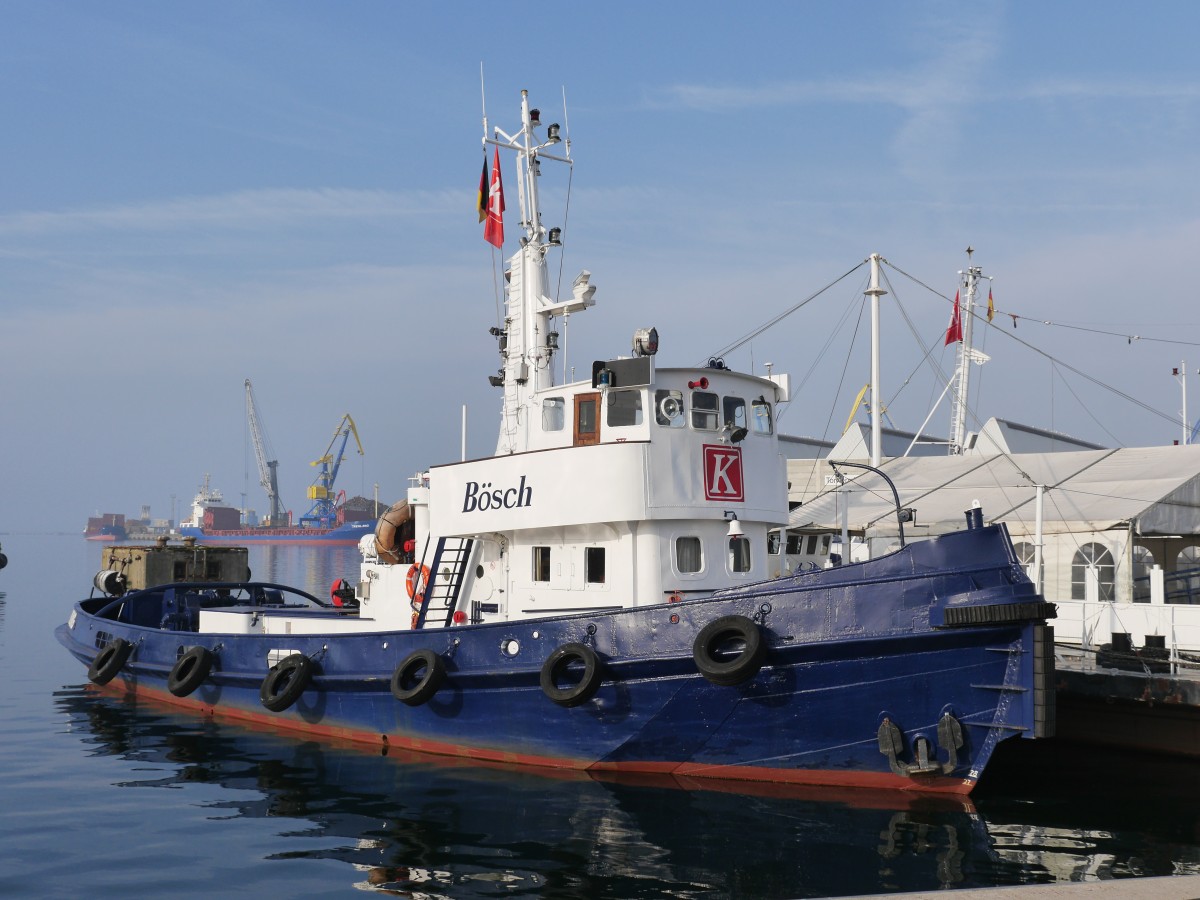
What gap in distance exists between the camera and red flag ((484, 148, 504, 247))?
1482 centimetres

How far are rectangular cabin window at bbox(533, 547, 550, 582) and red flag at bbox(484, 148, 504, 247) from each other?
4.68 metres

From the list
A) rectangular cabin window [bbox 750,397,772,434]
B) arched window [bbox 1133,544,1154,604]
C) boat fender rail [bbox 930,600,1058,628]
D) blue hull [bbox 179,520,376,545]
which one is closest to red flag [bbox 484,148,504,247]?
rectangular cabin window [bbox 750,397,772,434]

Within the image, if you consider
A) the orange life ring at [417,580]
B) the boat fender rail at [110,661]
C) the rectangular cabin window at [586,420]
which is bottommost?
the boat fender rail at [110,661]

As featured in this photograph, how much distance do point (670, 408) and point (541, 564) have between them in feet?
7.96

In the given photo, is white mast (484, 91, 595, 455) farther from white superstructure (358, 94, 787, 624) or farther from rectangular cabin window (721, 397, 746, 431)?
rectangular cabin window (721, 397, 746, 431)

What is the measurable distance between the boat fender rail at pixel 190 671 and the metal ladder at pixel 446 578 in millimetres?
3788

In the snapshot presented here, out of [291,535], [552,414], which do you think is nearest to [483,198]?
[552,414]

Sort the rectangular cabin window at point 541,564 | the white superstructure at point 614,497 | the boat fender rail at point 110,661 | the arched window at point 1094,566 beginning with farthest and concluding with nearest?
the arched window at point 1094,566 < the boat fender rail at point 110,661 < the rectangular cabin window at point 541,564 < the white superstructure at point 614,497

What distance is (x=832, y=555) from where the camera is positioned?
39.1ft

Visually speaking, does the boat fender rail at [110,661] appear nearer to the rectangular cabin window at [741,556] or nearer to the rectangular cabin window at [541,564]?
the rectangular cabin window at [541,564]

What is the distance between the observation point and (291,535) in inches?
5305

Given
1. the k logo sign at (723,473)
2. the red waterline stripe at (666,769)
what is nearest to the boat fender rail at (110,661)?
the red waterline stripe at (666,769)

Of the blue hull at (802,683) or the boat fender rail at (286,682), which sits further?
Result: the boat fender rail at (286,682)

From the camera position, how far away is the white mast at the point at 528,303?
13562 mm
